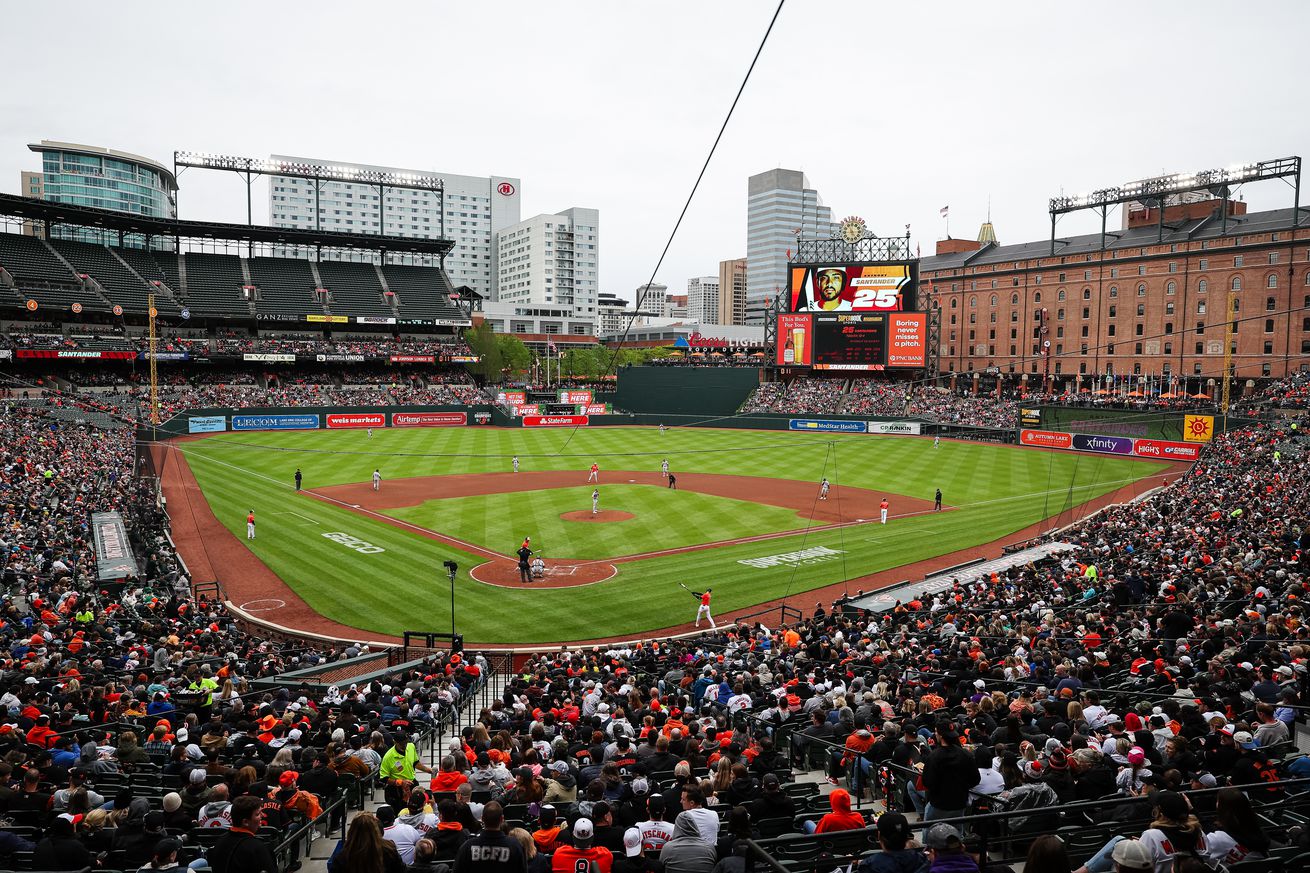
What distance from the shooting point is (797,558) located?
1169 inches

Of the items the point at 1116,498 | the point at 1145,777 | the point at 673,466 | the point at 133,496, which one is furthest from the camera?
the point at 673,466

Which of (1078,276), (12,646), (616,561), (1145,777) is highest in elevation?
(1078,276)

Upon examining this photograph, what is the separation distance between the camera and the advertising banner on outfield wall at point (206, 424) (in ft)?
211

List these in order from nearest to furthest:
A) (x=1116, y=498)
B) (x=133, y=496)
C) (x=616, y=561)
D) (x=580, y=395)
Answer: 1. (x=616, y=561)
2. (x=133, y=496)
3. (x=1116, y=498)
4. (x=580, y=395)

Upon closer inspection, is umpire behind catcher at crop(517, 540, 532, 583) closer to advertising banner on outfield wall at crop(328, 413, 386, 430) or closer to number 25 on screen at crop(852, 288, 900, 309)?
advertising banner on outfield wall at crop(328, 413, 386, 430)

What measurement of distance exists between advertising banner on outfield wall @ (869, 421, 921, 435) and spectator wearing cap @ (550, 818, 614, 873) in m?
68.7

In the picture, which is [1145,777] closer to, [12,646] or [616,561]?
[12,646]

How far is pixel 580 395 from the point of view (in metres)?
86.7

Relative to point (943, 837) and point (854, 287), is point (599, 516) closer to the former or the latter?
point (943, 837)

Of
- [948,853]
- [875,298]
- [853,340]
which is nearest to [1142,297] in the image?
[875,298]

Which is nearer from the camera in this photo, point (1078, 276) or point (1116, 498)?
point (1116, 498)

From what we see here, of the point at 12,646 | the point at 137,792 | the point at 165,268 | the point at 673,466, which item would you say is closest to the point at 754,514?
the point at 673,466

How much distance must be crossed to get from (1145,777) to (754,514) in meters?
30.4

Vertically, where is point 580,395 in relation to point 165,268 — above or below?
below
